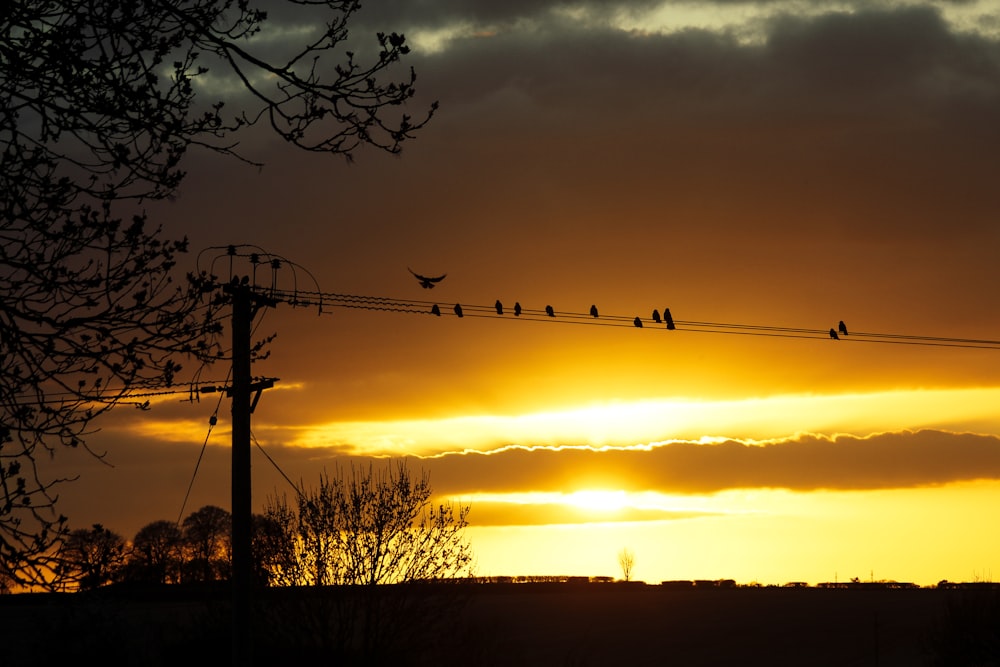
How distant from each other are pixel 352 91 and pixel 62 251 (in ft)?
8.81

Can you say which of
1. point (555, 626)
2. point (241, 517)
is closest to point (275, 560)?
point (241, 517)

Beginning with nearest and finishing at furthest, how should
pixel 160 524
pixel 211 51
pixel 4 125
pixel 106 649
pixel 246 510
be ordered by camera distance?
pixel 4 125, pixel 211 51, pixel 246 510, pixel 106 649, pixel 160 524

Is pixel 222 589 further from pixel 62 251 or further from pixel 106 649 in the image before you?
pixel 62 251

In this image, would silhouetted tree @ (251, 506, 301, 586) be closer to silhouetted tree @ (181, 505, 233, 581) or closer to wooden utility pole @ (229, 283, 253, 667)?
wooden utility pole @ (229, 283, 253, 667)

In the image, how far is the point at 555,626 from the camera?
9012 centimetres

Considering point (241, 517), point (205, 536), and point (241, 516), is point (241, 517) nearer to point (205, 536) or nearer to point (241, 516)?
point (241, 516)

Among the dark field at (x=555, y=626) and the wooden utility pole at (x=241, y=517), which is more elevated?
the wooden utility pole at (x=241, y=517)

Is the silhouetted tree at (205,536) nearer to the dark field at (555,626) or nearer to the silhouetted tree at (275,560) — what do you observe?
the dark field at (555,626)

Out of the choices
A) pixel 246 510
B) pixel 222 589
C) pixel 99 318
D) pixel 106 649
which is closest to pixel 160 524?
pixel 106 649

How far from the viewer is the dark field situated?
3228cm

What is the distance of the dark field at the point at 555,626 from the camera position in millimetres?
32281

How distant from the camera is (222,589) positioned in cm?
3375

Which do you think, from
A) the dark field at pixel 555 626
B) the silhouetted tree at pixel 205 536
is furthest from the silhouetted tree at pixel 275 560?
the silhouetted tree at pixel 205 536

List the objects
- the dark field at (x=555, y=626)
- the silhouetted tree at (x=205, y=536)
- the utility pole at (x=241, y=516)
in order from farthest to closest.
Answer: the silhouetted tree at (x=205, y=536) → the dark field at (x=555, y=626) → the utility pole at (x=241, y=516)
